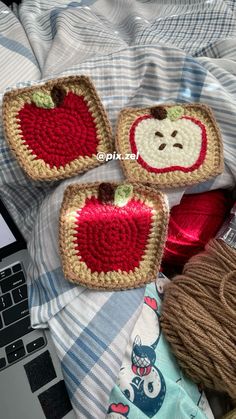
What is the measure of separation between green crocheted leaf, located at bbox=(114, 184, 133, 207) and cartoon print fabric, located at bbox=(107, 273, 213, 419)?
0.17 meters

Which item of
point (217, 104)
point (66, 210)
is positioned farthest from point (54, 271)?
point (217, 104)

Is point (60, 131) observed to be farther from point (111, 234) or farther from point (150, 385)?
point (150, 385)

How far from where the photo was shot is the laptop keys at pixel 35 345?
1.70ft

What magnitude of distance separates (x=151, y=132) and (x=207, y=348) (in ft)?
1.02

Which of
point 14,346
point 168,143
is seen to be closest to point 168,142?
point 168,143

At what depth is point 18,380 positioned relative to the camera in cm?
50

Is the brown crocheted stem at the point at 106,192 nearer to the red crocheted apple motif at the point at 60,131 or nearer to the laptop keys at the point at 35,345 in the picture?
the red crocheted apple motif at the point at 60,131

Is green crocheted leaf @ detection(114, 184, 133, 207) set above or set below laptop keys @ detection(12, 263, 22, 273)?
above

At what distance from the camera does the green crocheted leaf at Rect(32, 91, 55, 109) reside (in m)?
0.54

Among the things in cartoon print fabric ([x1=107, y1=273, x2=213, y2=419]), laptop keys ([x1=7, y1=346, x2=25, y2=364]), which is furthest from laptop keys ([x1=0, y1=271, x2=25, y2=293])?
cartoon print fabric ([x1=107, y1=273, x2=213, y2=419])

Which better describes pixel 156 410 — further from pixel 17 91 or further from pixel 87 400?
pixel 17 91

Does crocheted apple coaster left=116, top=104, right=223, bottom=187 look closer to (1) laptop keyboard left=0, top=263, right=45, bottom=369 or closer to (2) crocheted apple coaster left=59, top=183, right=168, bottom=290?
(2) crocheted apple coaster left=59, top=183, right=168, bottom=290

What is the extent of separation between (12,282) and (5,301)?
0.03m

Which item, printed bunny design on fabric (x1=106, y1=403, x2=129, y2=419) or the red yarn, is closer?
printed bunny design on fabric (x1=106, y1=403, x2=129, y2=419)
